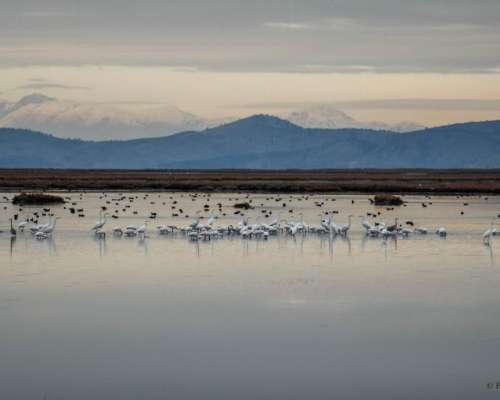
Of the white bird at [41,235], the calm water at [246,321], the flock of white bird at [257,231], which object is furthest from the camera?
the flock of white bird at [257,231]

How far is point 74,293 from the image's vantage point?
1994 cm

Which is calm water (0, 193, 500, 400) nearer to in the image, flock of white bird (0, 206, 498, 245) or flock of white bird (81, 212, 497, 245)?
flock of white bird (0, 206, 498, 245)

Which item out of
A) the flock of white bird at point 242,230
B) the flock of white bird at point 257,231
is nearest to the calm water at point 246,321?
the flock of white bird at point 242,230

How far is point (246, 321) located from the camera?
17.1m

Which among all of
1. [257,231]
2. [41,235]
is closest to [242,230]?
[257,231]

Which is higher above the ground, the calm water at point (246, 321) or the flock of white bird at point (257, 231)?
the flock of white bird at point (257, 231)

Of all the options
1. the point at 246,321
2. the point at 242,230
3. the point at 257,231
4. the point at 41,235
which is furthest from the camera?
the point at 257,231

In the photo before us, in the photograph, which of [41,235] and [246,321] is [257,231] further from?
[246,321]

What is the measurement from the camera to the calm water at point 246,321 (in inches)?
520

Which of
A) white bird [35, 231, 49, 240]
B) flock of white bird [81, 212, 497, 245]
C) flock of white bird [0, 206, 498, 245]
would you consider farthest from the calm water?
flock of white bird [81, 212, 497, 245]

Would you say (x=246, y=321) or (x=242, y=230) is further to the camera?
(x=242, y=230)

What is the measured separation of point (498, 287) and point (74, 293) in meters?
8.69

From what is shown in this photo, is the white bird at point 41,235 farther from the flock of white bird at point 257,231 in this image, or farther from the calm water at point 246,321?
the flock of white bird at point 257,231

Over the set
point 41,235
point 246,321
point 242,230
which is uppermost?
point 242,230
